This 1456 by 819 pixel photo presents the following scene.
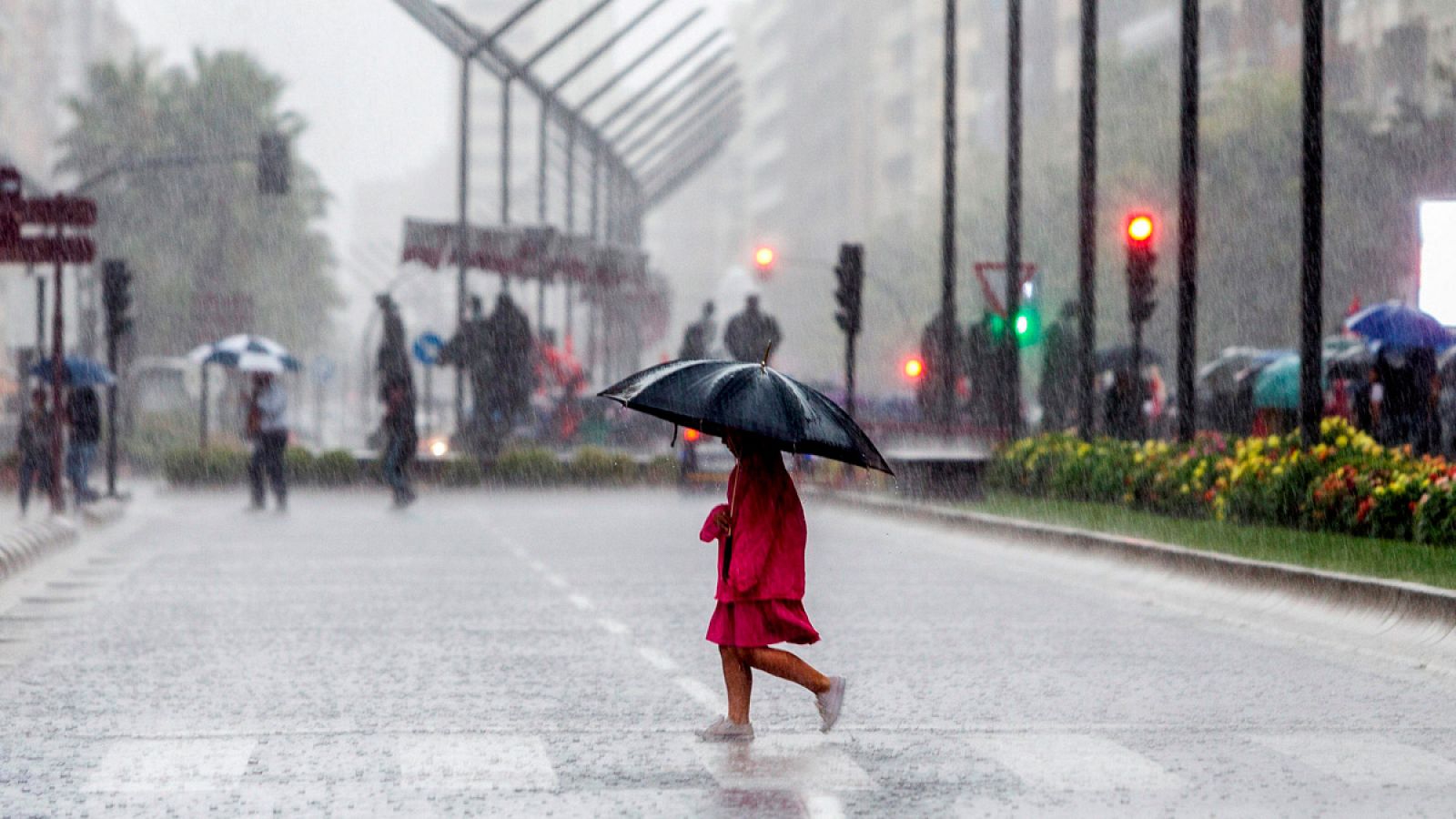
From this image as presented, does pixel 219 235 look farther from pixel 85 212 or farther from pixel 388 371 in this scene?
pixel 85 212

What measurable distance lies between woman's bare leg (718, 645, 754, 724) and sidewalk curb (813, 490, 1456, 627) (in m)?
5.83

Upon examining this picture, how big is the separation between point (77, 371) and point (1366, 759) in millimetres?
24416

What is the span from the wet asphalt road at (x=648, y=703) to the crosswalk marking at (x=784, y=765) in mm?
27

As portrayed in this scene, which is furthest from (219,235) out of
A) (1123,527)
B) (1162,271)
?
(1123,527)

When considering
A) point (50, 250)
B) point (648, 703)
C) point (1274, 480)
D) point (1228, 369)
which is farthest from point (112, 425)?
point (648, 703)

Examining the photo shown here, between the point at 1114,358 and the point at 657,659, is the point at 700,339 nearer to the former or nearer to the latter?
the point at 1114,358

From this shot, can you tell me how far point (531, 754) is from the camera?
32.8ft

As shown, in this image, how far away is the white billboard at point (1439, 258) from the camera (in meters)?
25.5

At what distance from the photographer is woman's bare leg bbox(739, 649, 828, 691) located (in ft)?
33.4

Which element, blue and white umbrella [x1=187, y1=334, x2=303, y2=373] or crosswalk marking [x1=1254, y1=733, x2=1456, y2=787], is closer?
crosswalk marking [x1=1254, y1=733, x2=1456, y2=787]

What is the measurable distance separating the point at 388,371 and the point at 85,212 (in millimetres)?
8363

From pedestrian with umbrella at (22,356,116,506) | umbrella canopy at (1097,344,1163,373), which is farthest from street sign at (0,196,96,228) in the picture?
umbrella canopy at (1097,344,1163,373)

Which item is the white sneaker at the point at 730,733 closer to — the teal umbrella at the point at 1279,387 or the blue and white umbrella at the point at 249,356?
the teal umbrella at the point at 1279,387

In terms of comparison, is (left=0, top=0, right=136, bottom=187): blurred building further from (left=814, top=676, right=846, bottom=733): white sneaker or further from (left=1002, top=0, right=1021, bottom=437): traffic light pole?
(left=814, top=676, right=846, bottom=733): white sneaker
